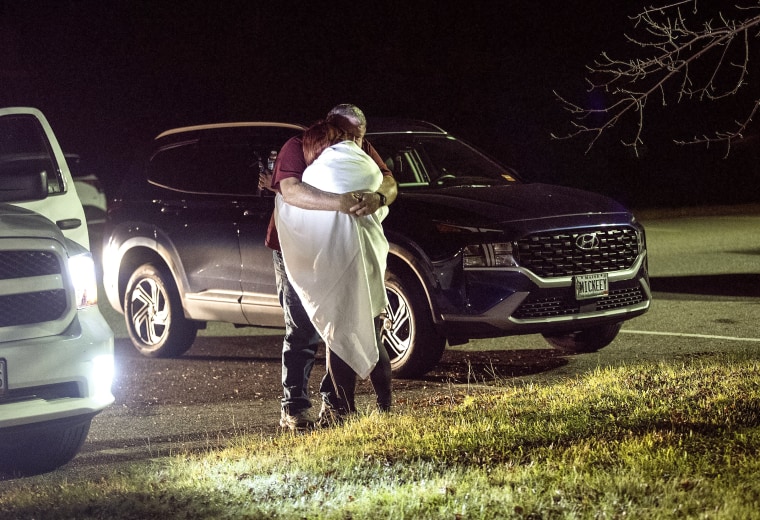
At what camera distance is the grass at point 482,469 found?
561 cm

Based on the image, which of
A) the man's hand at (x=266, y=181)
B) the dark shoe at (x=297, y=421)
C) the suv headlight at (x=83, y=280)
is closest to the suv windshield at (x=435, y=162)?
the man's hand at (x=266, y=181)

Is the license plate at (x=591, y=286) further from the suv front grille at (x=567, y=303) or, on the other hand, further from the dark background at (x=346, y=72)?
the dark background at (x=346, y=72)

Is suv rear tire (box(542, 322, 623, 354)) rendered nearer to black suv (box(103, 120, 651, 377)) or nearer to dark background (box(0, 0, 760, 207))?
black suv (box(103, 120, 651, 377))

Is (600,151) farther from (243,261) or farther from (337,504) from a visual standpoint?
(337,504)

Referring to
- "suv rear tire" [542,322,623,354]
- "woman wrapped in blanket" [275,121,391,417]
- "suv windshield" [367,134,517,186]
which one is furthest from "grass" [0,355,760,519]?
"suv windshield" [367,134,517,186]

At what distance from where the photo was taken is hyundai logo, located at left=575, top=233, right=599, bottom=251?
9.71 m

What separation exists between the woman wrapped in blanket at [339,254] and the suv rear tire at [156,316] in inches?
135

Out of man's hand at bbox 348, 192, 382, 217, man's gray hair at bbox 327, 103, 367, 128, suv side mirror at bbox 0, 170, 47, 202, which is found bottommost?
man's hand at bbox 348, 192, 382, 217

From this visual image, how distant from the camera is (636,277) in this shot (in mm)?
10164

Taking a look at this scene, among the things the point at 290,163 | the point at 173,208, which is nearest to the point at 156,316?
the point at 173,208

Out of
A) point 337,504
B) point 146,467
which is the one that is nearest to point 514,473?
point 337,504

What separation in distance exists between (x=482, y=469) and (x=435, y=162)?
4616 millimetres

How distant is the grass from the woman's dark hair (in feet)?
5.15

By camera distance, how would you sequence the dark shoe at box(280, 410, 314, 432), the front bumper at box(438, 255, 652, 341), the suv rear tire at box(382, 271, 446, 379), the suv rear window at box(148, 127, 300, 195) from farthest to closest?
the suv rear window at box(148, 127, 300, 195) → the suv rear tire at box(382, 271, 446, 379) → the front bumper at box(438, 255, 652, 341) → the dark shoe at box(280, 410, 314, 432)
